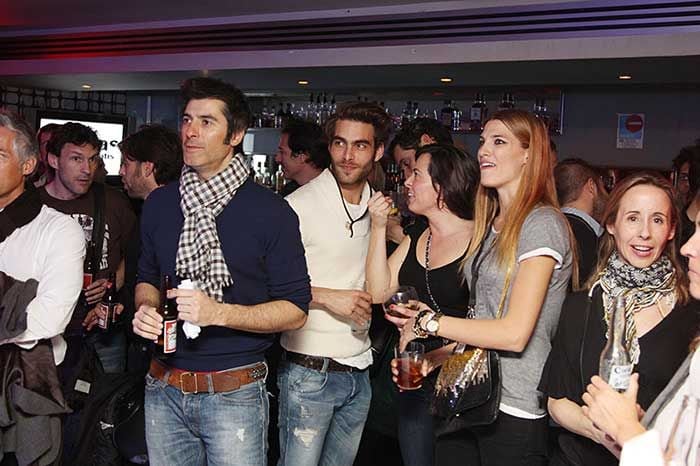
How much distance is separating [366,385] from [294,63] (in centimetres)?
390

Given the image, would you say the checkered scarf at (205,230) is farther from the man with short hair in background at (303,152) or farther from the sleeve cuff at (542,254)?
the man with short hair in background at (303,152)

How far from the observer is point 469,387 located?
2312 millimetres

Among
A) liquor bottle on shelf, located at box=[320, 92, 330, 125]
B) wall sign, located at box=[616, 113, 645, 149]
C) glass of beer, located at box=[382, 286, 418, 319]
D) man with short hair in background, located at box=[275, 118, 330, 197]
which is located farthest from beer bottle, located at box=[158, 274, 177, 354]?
wall sign, located at box=[616, 113, 645, 149]

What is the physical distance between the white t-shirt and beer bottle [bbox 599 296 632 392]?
1.74 metres

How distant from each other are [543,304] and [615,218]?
337 millimetres

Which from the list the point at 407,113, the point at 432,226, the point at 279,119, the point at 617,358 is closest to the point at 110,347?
the point at 432,226

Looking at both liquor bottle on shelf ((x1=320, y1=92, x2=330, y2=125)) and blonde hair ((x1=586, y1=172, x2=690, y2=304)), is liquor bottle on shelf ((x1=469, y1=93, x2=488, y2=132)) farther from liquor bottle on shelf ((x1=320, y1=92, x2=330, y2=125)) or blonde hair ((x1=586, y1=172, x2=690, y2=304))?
blonde hair ((x1=586, y1=172, x2=690, y2=304))

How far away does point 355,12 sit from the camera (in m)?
6.10

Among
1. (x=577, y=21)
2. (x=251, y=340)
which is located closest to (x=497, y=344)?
(x=251, y=340)

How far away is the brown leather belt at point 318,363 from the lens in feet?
8.96

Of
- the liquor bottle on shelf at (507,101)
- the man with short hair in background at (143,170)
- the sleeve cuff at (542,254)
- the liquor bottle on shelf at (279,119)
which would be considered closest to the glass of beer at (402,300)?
the sleeve cuff at (542,254)

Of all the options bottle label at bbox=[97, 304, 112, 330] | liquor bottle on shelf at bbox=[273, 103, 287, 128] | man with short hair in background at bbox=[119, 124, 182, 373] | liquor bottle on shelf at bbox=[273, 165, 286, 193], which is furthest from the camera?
liquor bottle on shelf at bbox=[273, 103, 287, 128]

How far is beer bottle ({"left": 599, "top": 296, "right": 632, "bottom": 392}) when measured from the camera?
182cm

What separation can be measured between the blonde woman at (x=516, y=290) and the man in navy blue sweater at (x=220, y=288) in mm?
461
